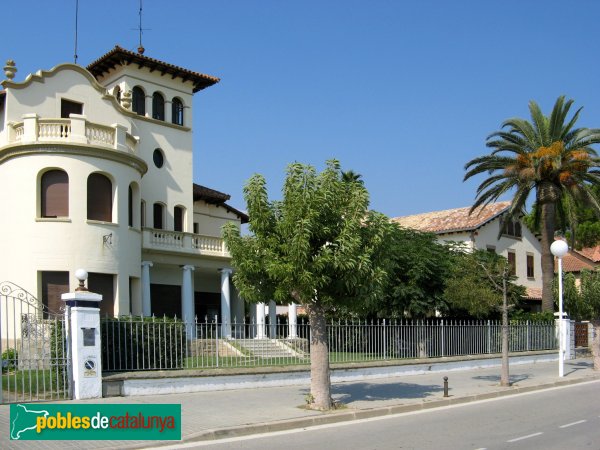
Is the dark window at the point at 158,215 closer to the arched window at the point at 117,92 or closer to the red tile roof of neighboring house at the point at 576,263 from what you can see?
the arched window at the point at 117,92

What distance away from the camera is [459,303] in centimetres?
2544

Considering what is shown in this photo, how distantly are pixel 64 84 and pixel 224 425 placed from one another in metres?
18.0

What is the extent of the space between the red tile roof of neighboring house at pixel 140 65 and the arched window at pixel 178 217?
5905mm

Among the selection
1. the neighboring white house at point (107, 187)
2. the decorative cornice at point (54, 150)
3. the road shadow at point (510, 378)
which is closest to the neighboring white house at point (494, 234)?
the neighboring white house at point (107, 187)

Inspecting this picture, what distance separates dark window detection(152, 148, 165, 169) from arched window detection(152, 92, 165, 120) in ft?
5.07

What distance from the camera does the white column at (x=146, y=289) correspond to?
86.9 ft

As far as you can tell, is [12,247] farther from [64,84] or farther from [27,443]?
[27,443]

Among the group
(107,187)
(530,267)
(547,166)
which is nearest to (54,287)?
(107,187)

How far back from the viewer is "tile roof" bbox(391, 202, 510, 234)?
4125cm

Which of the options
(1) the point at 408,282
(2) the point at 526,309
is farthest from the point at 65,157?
(2) the point at 526,309

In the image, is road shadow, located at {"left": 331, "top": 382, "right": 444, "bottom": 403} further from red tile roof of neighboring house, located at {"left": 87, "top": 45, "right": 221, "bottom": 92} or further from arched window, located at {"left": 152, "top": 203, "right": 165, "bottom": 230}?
red tile roof of neighboring house, located at {"left": 87, "top": 45, "right": 221, "bottom": 92}

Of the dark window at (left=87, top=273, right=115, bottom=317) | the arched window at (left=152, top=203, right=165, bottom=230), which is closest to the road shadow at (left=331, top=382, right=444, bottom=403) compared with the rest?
the dark window at (left=87, top=273, right=115, bottom=317)

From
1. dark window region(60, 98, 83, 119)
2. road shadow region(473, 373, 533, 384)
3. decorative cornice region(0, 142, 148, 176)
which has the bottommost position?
road shadow region(473, 373, 533, 384)

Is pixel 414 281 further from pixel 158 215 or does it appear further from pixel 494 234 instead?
pixel 494 234
